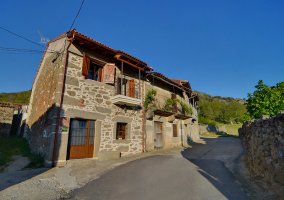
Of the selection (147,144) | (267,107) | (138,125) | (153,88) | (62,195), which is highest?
(153,88)

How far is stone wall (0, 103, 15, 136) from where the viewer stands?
68.4ft

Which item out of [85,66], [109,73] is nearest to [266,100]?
[109,73]

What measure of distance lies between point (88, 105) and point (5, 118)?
14.5 meters

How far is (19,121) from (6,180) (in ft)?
59.6

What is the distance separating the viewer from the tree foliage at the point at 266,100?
11.9 m

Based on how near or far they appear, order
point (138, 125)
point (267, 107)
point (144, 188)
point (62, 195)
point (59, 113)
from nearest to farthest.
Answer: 1. point (62, 195)
2. point (144, 188)
3. point (59, 113)
4. point (267, 107)
5. point (138, 125)

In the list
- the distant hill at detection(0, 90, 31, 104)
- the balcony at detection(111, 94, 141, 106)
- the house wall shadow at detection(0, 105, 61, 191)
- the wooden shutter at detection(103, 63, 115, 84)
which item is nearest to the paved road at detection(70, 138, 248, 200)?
the house wall shadow at detection(0, 105, 61, 191)

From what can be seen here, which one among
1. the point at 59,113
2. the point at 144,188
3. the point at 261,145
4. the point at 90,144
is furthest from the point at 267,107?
the point at 59,113

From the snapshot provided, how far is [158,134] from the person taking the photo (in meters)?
16.9

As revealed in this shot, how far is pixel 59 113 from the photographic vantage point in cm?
1024

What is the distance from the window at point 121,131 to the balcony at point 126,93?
1395 millimetres

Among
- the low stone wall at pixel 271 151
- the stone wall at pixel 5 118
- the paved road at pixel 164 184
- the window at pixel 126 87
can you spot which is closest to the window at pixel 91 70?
the window at pixel 126 87

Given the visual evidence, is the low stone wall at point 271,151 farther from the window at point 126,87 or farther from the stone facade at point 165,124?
the stone facade at point 165,124

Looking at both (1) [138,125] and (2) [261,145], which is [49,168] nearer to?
(1) [138,125]
